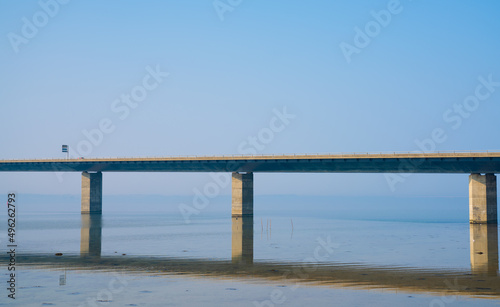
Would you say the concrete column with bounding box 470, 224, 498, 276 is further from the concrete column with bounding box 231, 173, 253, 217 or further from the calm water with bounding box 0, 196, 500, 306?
the concrete column with bounding box 231, 173, 253, 217

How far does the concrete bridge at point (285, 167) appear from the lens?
83.4 meters

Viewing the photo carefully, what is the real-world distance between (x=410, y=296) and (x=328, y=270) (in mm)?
8152

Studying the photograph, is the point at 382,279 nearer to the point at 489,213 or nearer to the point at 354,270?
the point at 354,270

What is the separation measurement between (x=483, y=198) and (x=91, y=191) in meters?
84.4

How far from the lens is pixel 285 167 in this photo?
101812 mm

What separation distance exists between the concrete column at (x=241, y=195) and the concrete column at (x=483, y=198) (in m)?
40.6

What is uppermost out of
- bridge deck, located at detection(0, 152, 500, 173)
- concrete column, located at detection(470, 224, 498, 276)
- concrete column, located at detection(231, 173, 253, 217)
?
bridge deck, located at detection(0, 152, 500, 173)

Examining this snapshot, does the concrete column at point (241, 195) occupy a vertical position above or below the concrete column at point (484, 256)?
above

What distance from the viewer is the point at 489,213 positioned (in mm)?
83312

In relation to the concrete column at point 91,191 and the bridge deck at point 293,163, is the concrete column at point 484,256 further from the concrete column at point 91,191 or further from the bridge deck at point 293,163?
the concrete column at point 91,191

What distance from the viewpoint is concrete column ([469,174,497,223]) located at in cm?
8325

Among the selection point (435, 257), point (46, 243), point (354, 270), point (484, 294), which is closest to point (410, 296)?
point (484, 294)

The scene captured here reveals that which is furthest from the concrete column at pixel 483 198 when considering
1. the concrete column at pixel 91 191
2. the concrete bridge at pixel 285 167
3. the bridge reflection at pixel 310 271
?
the concrete column at pixel 91 191

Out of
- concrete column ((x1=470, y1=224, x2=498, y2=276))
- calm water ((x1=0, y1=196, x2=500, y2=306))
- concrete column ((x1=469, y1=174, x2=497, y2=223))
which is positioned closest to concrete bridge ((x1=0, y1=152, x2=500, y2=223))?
concrete column ((x1=469, y1=174, x2=497, y2=223))
